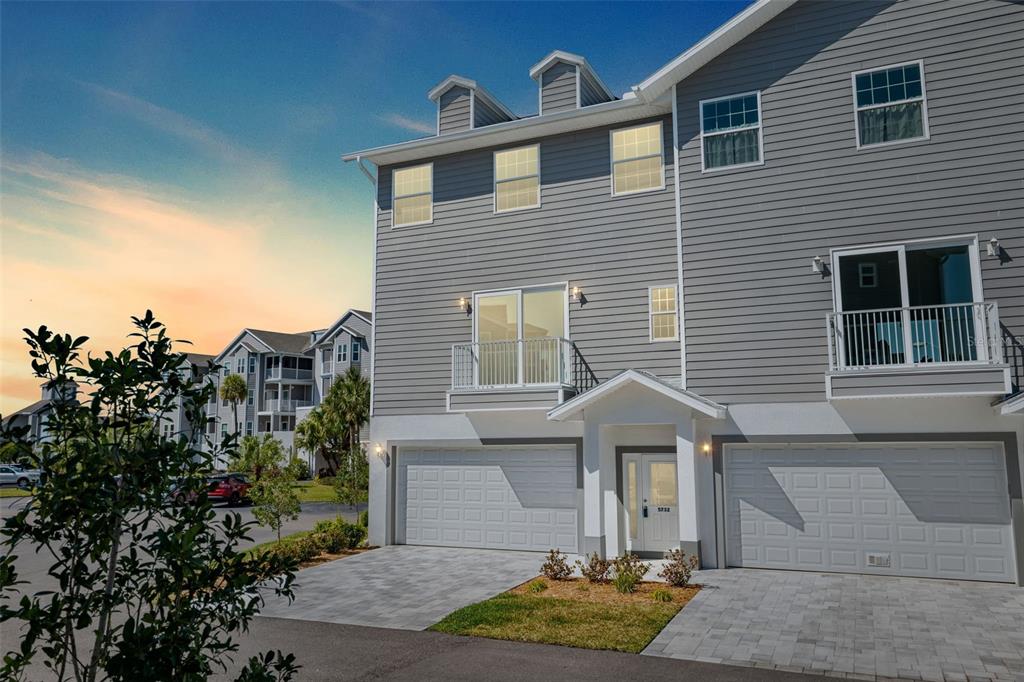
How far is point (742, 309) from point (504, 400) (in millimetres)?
5339

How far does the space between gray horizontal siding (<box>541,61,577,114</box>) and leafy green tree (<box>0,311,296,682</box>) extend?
47.9 ft

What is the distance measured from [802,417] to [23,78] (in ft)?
43.1

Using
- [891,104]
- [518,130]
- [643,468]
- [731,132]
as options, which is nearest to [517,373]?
[643,468]

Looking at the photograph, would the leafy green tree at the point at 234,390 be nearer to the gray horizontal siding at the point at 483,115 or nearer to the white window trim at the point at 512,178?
the gray horizontal siding at the point at 483,115

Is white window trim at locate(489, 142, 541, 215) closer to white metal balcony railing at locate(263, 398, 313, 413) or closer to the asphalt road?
the asphalt road

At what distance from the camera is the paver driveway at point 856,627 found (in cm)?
803

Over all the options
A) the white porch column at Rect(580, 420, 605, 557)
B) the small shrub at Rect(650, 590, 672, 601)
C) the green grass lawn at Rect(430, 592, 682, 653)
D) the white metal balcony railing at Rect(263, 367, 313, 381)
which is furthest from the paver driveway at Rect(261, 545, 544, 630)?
the white metal balcony railing at Rect(263, 367, 313, 381)

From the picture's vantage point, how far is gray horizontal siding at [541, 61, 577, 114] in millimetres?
16781

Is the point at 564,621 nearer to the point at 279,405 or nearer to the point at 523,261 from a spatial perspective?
the point at 523,261

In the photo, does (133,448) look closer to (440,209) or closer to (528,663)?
(528,663)

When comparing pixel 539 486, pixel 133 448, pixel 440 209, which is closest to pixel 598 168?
pixel 440 209

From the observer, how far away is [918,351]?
12641 mm

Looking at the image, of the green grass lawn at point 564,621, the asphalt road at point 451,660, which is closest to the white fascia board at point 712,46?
the green grass lawn at point 564,621

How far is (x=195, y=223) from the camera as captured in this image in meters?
13.8
